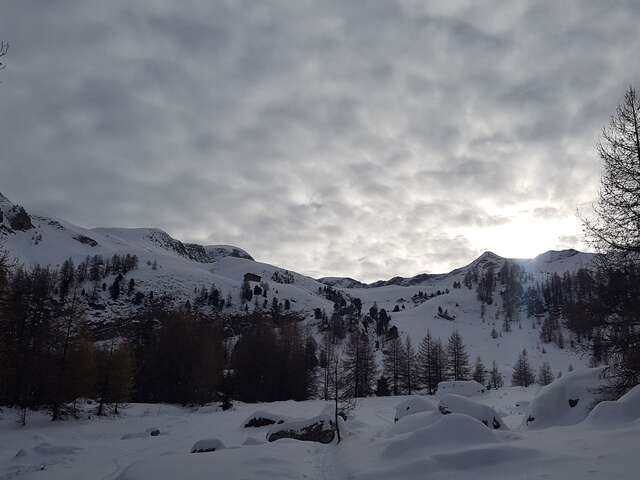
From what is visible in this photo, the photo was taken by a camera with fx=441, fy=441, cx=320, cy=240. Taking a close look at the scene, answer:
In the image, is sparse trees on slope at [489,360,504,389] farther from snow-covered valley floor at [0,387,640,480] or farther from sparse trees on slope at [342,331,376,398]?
snow-covered valley floor at [0,387,640,480]

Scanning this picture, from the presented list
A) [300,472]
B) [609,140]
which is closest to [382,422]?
[300,472]

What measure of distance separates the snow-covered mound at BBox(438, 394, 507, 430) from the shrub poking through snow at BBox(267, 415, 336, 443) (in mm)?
5878

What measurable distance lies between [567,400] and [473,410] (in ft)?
15.5

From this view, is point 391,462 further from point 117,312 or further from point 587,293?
point 117,312

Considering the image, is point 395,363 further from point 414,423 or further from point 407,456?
point 407,456

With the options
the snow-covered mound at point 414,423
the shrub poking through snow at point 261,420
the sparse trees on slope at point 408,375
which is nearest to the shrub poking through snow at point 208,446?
the snow-covered mound at point 414,423

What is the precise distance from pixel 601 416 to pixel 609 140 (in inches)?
398

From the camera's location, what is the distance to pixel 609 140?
16688mm

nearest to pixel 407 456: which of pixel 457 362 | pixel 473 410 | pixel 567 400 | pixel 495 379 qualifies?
pixel 567 400

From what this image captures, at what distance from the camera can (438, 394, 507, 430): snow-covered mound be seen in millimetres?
21672

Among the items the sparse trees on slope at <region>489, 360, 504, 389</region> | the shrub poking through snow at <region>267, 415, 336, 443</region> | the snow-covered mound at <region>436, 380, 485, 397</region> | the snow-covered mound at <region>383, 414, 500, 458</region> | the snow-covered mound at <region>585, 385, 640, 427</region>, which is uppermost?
the snow-covered mound at <region>585, 385, 640, 427</region>

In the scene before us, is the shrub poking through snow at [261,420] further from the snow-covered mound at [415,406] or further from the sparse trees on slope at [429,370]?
the sparse trees on slope at [429,370]

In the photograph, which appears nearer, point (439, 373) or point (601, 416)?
point (601, 416)

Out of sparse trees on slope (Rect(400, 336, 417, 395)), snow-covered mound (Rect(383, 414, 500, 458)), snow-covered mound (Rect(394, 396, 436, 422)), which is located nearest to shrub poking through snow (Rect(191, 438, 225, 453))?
snow-covered mound (Rect(383, 414, 500, 458))
